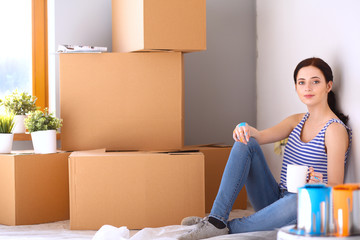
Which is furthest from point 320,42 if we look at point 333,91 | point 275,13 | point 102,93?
point 102,93

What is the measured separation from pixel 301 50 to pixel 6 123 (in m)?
1.46

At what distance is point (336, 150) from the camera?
1.79 m

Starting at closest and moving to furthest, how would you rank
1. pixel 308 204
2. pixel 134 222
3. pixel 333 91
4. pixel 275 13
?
pixel 308 204, pixel 333 91, pixel 134 222, pixel 275 13

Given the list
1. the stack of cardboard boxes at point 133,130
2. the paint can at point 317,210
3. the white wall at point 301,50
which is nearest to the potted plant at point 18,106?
the stack of cardboard boxes at point 133,130

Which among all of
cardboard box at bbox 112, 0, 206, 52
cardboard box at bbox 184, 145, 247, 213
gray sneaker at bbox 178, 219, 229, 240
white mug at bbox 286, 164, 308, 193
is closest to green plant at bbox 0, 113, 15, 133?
cardboard box at bbox 112, 0, 206, 52

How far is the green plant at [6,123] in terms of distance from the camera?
2.44m

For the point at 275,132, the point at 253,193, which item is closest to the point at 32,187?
the point at 253,193

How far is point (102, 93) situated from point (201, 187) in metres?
0.64

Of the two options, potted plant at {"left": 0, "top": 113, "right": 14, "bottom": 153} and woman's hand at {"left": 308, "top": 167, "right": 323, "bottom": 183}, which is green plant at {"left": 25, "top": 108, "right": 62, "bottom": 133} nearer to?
potted plant at {"left": 0, "top": 113, "right": 14, "bottom": 153}

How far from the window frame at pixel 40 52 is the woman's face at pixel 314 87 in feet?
5.06

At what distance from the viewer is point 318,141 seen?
188cm

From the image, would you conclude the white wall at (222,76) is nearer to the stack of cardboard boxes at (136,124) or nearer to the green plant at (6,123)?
the stack of cardboard boxes at (136,124)

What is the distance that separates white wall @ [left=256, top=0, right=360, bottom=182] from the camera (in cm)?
186

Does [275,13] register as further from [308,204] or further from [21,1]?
[308,204]
